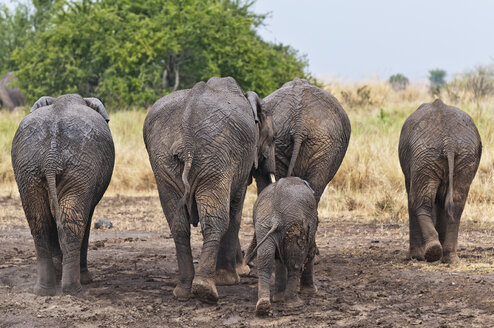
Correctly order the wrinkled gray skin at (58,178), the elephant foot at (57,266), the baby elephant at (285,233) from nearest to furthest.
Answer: the baby elephant at (285,233) → the wrinkled gray skin at (58,178) → the elephant foot at (57,266)

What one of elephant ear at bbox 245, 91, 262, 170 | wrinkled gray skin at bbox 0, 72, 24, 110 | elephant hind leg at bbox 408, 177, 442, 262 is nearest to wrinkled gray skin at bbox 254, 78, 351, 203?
elephant ear at bbox 245, 91, 262, 170

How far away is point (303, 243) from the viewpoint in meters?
6.60

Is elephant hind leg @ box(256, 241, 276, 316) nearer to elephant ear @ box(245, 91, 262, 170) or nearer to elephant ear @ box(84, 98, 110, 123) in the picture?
elephant ear @ box(245, 91, 262, 170)

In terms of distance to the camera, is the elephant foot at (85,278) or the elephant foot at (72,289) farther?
the elephant foot at (85,278)

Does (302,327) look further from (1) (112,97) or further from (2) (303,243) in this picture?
(1) (112,97)

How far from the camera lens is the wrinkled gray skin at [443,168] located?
327 inches

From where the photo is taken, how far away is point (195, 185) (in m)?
6.81

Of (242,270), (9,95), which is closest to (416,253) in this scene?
(242,270)

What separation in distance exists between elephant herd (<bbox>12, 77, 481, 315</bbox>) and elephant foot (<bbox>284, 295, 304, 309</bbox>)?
0.05 ft

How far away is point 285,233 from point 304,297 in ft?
2.61

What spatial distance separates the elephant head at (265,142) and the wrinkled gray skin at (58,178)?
4.75ft

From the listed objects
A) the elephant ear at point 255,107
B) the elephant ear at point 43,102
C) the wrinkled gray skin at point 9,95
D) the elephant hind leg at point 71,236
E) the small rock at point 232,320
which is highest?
the wrinkled gray skin at point 9,95

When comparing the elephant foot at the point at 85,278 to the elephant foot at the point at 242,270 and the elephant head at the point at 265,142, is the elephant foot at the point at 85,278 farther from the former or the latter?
the elephant head at the point at 265,142

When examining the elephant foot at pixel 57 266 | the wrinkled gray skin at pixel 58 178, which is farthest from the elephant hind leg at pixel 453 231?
the elephant foot at pixel 57 266
